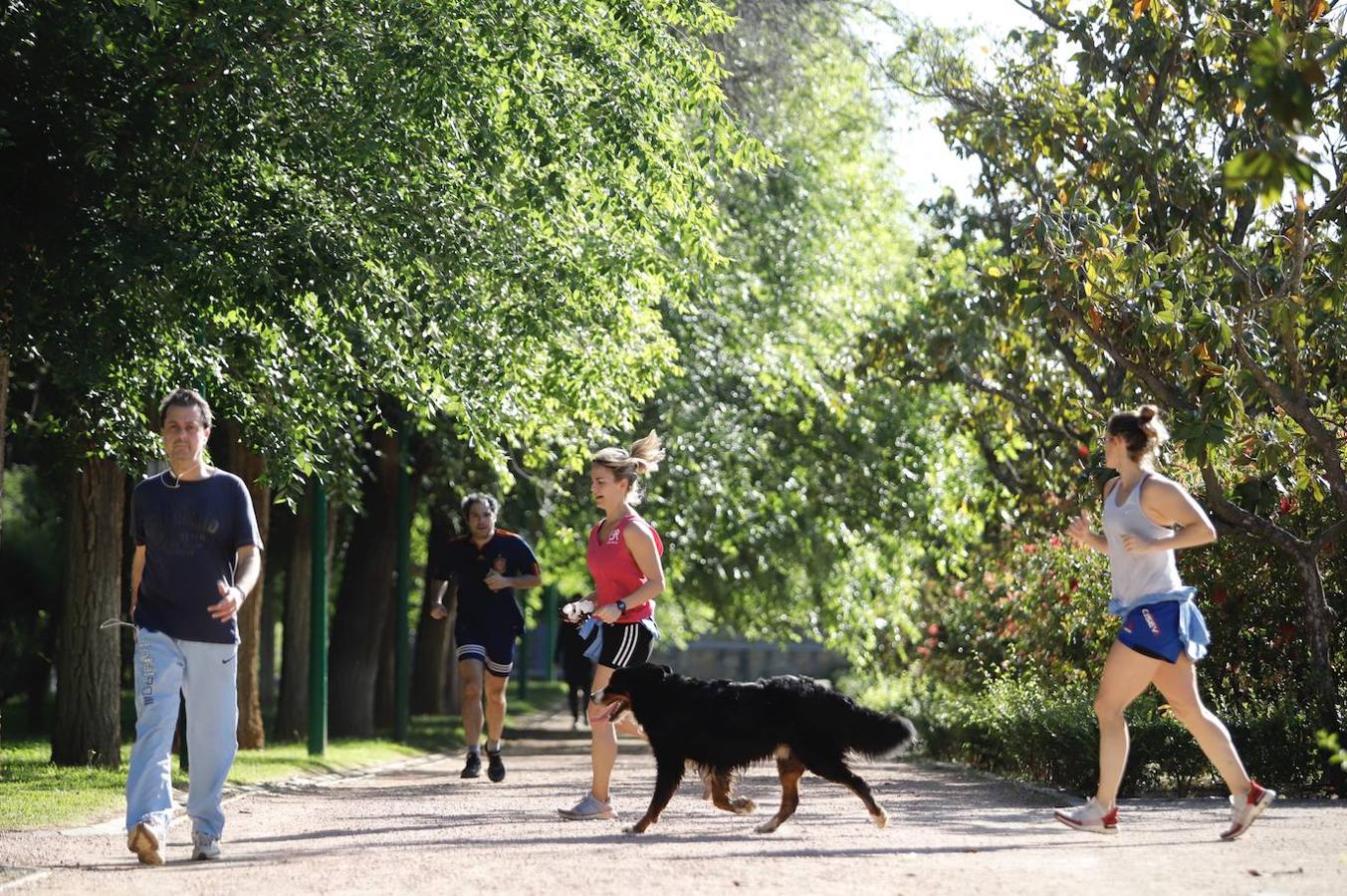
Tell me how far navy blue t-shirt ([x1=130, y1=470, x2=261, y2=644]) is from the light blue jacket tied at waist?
3990mm

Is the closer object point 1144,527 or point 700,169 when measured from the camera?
point 1144,527

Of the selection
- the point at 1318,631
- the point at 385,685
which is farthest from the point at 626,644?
the point at 385,685

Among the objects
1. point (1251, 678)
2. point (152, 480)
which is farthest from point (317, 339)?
point (1251, 678)

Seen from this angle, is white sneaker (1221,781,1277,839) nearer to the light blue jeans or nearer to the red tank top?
the red tank top

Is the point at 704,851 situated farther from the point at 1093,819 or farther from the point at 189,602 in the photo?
the point at 189,602

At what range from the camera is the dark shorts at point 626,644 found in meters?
9.86

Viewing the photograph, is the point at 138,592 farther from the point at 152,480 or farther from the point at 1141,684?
the point at 1141,684

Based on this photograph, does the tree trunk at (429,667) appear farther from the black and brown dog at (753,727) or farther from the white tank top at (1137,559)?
the white tank top at (1137,559)

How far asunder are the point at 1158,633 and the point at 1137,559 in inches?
14.3

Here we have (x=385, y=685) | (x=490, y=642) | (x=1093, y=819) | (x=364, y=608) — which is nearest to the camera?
(x=1093, y=819)

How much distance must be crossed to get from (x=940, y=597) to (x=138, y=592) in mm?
19998

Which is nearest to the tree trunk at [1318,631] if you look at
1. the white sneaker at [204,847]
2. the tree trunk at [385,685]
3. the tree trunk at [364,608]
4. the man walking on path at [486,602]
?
the man walking on path at [486,602]

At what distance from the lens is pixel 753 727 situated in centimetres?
930

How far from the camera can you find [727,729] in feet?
30.6
